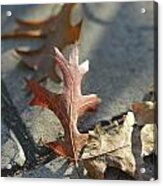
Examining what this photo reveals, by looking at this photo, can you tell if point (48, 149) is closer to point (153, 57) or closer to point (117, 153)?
point (117, 153)

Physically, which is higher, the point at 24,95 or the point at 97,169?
the point at 24,95

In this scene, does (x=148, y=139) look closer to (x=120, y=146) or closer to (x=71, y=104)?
(x=120, y=146)

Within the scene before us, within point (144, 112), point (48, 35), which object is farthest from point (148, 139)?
point (48, 35)

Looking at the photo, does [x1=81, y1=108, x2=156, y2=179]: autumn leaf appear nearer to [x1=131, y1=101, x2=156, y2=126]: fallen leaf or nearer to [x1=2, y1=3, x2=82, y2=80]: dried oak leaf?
[x1=131, y1=101, x2=156, y2=126]: fallen leaf

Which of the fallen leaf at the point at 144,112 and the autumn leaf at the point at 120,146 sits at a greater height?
the fallen leaf at the point at 144,112

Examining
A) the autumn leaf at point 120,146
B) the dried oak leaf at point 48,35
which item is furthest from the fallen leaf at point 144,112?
the dried oak leaf at point 48,35

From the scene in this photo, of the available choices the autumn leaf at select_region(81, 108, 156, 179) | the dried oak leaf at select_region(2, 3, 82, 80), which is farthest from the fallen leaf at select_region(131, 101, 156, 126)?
the dried oak leaf at select_region(2, 3, 82, 80)

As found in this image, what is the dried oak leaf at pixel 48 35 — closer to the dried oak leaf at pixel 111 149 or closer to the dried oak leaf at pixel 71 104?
the dried oak leaf at pixel 71 104

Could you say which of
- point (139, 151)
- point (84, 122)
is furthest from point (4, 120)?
point (139, 151)
